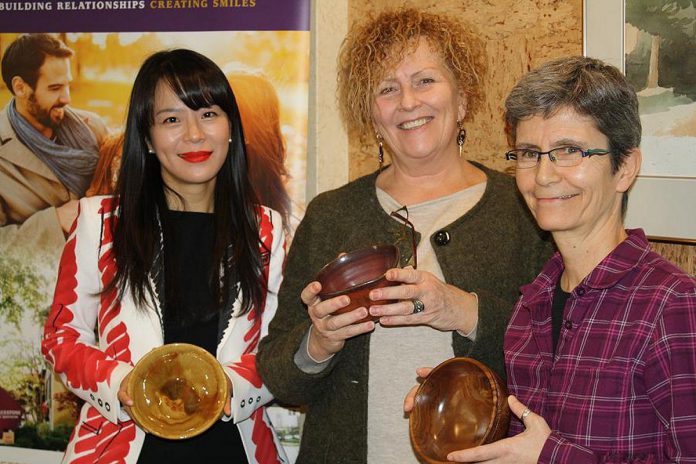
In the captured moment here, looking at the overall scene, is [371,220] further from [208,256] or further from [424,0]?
[424,0]

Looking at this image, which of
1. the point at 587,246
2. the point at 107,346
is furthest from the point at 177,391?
the point at 587,246

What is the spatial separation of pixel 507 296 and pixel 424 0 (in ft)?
3.58

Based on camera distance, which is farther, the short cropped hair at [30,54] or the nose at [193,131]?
the short cropped hair at [30,54]

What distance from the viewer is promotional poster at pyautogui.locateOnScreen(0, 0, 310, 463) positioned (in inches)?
106

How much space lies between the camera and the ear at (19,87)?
9.17ft

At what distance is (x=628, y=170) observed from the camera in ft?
5.03

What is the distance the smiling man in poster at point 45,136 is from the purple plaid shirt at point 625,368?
71.1 inches

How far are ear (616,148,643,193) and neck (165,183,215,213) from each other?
115 cm

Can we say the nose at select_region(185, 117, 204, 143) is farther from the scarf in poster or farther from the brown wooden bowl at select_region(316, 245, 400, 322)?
the scarf in poster

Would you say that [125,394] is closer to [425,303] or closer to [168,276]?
[168,276]

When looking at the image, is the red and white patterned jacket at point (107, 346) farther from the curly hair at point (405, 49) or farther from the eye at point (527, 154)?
the eye at point (527, 154)

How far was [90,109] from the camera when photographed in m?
2.79

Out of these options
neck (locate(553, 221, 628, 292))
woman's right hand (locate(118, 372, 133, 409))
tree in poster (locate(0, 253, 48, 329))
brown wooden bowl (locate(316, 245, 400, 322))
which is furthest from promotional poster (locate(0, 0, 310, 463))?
neck (locate(553, 221, 628, 292))

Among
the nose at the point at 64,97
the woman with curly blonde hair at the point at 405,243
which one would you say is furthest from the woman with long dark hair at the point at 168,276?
the nose at the point at 64,97
